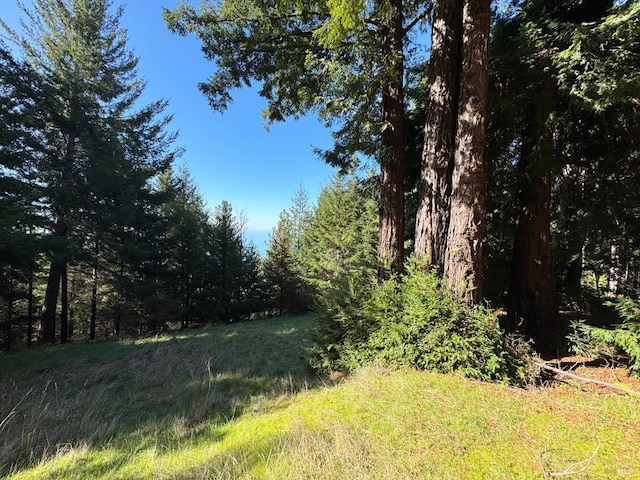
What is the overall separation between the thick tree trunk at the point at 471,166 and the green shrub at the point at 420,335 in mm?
472

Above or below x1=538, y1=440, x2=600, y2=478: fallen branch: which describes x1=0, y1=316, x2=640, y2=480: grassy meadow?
below

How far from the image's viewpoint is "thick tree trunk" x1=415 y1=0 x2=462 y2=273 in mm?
4750

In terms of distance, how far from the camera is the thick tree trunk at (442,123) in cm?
475

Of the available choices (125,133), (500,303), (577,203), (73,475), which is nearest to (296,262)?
(125,133)

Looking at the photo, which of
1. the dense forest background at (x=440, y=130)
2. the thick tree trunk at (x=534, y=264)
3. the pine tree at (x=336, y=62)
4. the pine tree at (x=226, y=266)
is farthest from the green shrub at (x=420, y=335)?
the pine tree at (x=226, y=266)

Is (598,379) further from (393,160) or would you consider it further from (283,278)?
(283,278)

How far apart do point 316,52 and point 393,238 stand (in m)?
4.33

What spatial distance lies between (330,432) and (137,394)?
4.43 m

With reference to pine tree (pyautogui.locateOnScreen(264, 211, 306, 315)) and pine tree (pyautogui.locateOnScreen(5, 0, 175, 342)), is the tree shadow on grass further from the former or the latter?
pine tree (pyautogui.locateOnScreen(264, 211, 306, 315))

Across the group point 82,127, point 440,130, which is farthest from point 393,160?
point 82,127

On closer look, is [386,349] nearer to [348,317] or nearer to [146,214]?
[348,317]

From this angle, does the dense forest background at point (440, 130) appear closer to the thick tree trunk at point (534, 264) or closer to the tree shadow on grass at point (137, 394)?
the thick tree trunk at point (534, 264)

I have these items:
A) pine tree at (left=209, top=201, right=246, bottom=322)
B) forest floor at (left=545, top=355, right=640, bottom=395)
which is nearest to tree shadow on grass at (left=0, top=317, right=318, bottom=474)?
forest floor at (left=545, top=355, right=640, bottom=395)

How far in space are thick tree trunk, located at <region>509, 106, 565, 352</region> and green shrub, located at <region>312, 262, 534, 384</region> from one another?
2.20 m
